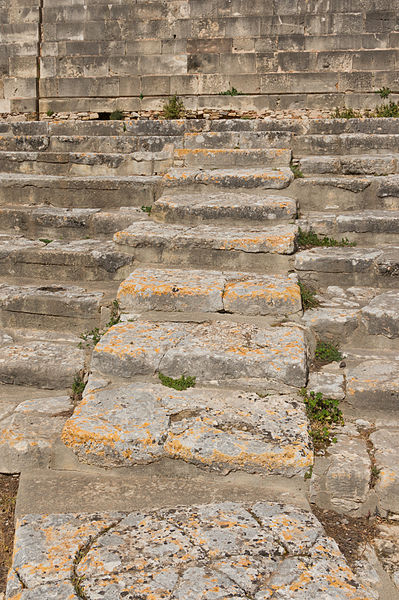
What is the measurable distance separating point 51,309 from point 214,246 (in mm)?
1166

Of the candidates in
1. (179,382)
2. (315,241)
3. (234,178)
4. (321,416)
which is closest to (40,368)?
(179,382)

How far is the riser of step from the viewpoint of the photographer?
167 inches

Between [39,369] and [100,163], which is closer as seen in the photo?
[39,369]

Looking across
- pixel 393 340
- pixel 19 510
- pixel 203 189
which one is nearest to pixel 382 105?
pixel 203 189

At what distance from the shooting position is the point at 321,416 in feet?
8.93

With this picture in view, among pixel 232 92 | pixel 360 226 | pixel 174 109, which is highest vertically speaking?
pixel 232 92

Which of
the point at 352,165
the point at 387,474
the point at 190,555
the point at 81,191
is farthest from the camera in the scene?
the point at 81,191

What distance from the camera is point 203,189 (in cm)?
498

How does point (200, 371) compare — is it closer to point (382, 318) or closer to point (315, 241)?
point (382, 318)

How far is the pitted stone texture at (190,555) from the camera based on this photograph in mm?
1763

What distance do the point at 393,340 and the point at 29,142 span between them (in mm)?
4755

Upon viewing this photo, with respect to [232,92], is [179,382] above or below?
below

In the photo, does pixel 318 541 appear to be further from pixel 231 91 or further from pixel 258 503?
pixel 231 91

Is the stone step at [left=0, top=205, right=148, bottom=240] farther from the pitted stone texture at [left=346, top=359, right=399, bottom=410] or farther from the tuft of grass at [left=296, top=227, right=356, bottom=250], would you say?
the pitted stone texture at [left=346, top=359, right=399, bottom=410]
